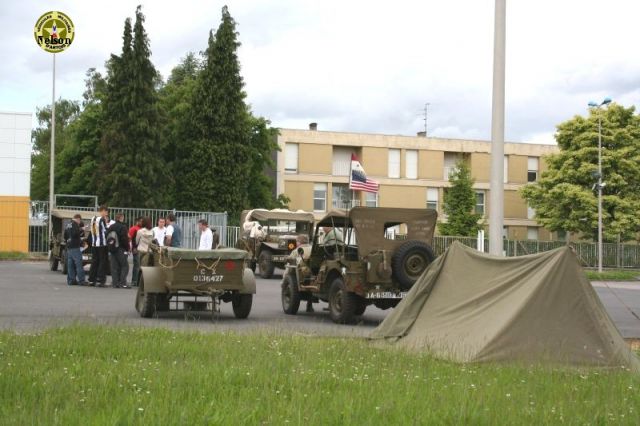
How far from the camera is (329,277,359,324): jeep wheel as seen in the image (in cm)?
1658

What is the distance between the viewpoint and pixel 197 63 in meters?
71.1

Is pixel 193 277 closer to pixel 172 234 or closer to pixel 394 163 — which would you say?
pixel 172 234

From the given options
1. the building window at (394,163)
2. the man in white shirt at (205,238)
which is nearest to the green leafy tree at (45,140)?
the building window at (394,163)

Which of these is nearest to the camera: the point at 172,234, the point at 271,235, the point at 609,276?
the point at 172,234

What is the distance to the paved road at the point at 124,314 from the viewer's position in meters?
14.6

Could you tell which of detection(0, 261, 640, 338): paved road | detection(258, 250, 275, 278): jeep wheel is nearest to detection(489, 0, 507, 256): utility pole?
detection(0, 261, 640, 338): paved road

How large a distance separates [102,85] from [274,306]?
190 feet

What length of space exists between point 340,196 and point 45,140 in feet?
93.7

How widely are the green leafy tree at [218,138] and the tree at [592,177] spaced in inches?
753

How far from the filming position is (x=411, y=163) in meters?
69.4

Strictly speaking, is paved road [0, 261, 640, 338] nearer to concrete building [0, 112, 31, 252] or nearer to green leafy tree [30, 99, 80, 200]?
concrete building [0, 112, 31, 252]

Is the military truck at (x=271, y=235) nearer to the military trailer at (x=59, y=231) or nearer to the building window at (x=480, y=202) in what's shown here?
the military trailer at (x=59, y=231)

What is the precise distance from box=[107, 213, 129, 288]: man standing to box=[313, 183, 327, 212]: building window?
45.3 meters

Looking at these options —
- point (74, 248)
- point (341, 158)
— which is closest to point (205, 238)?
point (74, 248)
